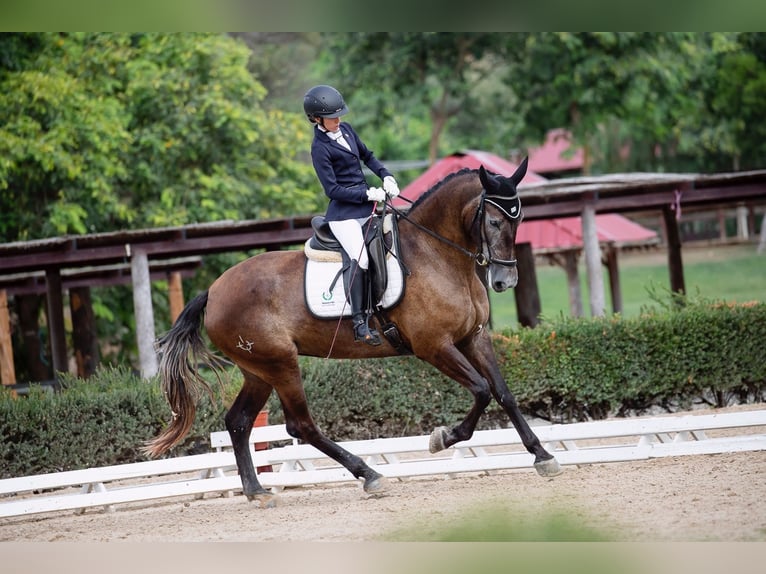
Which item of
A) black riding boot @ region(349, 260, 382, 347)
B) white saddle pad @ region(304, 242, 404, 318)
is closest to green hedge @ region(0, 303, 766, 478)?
white saddle pad @ region(304, 242, 404, 318)

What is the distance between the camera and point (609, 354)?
1000 cm

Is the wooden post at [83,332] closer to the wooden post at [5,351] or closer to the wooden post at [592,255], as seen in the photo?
the wooden post at [5,351]

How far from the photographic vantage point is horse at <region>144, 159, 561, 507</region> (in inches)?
264

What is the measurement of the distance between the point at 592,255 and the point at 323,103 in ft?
24.0

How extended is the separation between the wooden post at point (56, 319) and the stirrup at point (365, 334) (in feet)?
23.7

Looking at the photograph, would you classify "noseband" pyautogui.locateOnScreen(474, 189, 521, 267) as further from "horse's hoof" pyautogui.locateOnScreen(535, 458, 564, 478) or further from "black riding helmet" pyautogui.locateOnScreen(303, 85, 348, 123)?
"horse's hoof" pyautogui.locateOnScreen(535, 458, 564, 478)

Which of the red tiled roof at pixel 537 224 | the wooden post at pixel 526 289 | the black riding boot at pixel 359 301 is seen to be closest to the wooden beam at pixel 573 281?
the red tiled roof at pixel 537 224

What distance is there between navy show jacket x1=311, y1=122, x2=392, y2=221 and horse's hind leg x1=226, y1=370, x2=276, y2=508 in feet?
4.83

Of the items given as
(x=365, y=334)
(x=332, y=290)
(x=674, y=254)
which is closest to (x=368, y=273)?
(x=332, y=290)

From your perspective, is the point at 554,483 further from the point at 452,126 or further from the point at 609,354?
the point at 452,126

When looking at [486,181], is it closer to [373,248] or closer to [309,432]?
[373,248]

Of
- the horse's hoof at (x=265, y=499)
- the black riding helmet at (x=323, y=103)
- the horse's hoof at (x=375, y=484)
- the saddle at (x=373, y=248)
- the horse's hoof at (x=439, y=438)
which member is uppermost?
the black riding helmet at (x=323, y=103)

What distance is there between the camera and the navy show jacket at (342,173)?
6.93 meters
